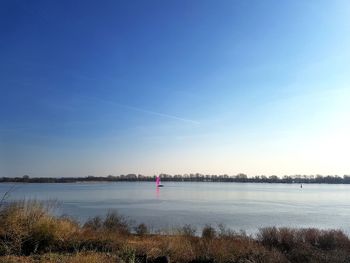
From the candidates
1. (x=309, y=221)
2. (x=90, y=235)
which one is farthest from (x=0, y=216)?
(x=309, y=221)

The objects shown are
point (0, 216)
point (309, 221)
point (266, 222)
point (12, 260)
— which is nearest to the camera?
Answer: point (12, 260)

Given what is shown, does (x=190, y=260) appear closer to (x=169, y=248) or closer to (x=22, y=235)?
(x=169, y=248)

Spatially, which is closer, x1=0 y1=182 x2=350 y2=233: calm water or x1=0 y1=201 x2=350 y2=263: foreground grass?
x1=0 y1=201 x2=350 y2=263: foreground grass

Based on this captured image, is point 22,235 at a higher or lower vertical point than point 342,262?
higher

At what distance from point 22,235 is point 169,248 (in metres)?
4.81

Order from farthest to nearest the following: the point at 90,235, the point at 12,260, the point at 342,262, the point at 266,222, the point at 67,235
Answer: the point at 266,222 < the point at 90,235 < the point at 67,235 < the point at 342,262 < the point at 12,260

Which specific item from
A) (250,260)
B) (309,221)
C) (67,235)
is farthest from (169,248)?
(309,221)

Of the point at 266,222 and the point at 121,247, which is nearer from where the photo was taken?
the point at 121,247

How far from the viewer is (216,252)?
1416 centimetres

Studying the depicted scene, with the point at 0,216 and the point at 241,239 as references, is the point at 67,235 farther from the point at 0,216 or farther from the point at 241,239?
the point at 241,239

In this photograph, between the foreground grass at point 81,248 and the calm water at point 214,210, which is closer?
the foreground grass at point 81,248

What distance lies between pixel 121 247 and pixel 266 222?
2167 centimetres

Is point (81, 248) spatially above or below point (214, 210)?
below

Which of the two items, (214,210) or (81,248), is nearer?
(81,248)
